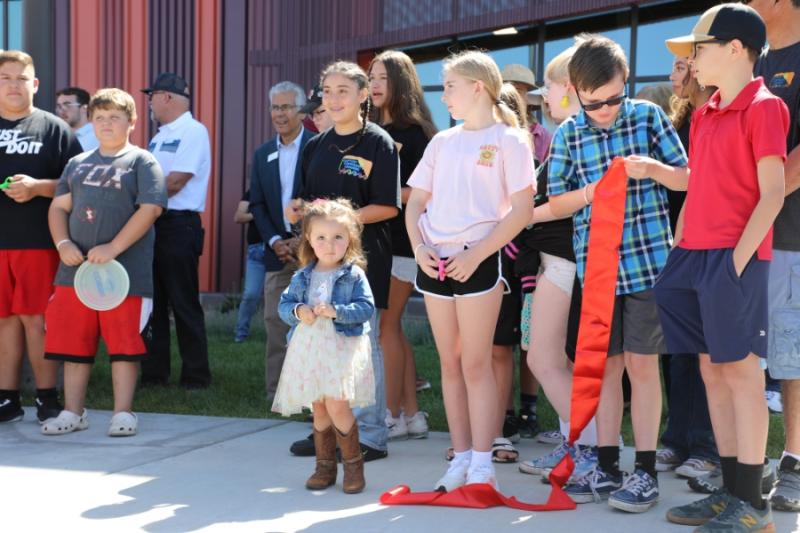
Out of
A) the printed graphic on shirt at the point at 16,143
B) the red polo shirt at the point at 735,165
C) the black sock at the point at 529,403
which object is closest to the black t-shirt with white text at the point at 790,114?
the red polo shirt at the point at 735,165

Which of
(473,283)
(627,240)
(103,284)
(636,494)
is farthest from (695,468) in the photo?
(103,284)

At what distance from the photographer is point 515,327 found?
5633mm

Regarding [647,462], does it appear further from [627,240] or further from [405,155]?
[405,155]

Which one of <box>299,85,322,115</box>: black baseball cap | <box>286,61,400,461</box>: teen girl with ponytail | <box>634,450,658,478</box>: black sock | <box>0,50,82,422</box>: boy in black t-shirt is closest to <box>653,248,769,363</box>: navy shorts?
<box>634,450,658,478</box>: black sock

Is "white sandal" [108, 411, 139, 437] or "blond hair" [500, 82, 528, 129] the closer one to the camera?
"blond hair" [500, 82, 528, 129]

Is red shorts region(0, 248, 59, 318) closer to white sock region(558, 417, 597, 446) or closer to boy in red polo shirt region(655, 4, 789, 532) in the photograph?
white sock region(558, 417, 597, 446)

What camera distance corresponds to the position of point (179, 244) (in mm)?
7609

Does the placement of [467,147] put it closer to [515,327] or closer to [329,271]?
[329,271]

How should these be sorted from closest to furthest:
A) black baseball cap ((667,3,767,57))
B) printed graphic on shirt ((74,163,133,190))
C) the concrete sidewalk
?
black baseball cap ((667,3,767,57))
the concrete sidewalk
printed graphic on shirt ((74,163,133,190))

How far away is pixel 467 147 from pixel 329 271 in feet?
2.76

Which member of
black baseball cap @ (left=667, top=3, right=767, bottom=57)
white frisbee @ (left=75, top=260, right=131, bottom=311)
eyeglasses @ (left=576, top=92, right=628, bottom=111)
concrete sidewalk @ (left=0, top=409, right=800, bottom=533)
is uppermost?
black baseball cap @ (left=667, top=3, right=767, bottom=57)

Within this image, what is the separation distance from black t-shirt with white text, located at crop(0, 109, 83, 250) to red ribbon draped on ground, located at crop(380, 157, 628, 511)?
3202mm

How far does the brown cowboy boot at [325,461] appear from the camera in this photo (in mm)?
4727

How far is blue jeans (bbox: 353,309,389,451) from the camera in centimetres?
527
